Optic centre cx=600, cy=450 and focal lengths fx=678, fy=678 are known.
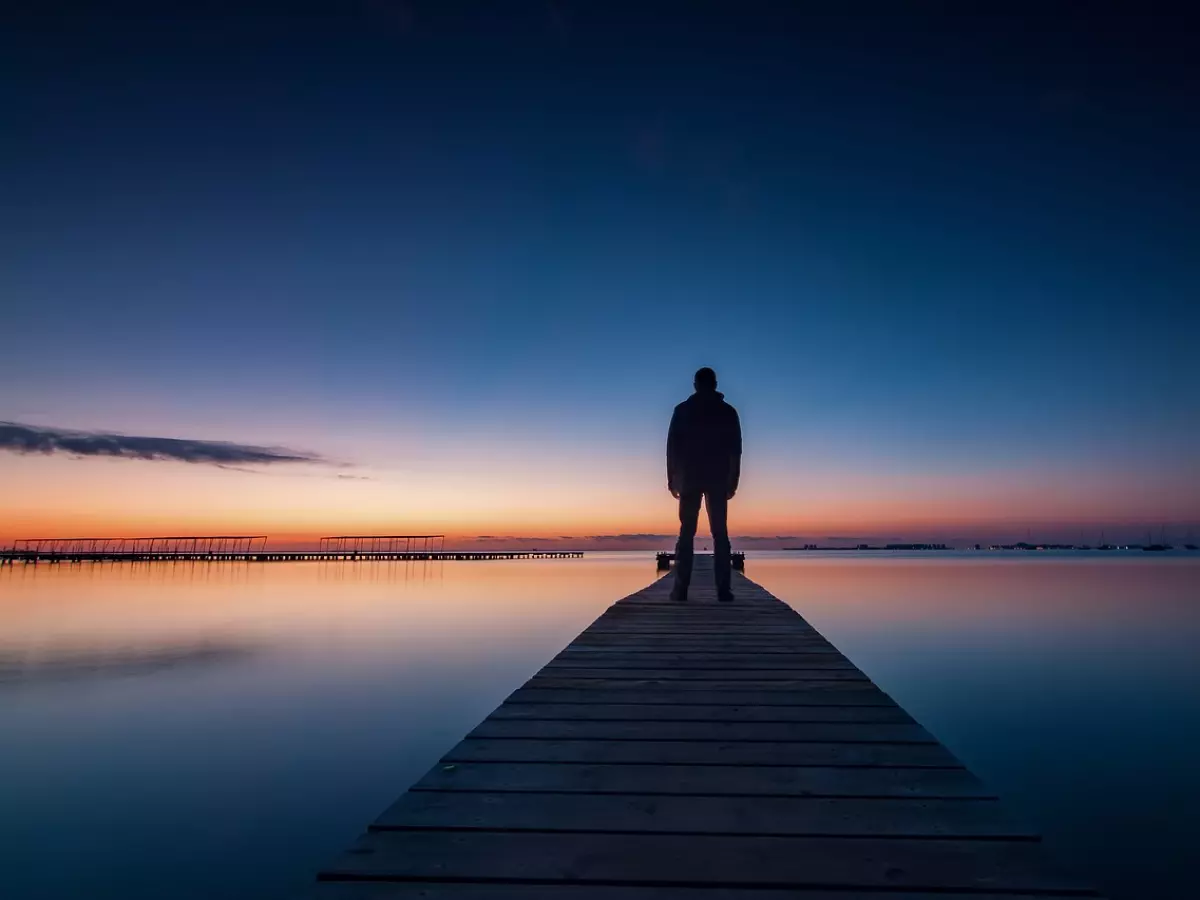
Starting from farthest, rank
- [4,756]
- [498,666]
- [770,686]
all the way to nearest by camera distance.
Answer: [498,666] → [4,756] → [770,686]

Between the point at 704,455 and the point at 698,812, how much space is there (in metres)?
5.21

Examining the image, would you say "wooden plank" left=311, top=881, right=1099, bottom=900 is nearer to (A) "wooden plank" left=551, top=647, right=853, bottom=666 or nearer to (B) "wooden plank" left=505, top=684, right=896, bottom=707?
(B) "wooden plank" left=505, top=684, right=896, bottom=707

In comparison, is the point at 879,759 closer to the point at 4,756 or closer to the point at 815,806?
the point at 815,806

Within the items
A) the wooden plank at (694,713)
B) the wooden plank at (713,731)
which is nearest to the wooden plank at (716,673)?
the wooden plank at (694,713)

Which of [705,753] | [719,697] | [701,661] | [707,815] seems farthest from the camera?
[701,661]

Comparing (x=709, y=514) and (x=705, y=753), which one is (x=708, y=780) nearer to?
(x=705, y=753)

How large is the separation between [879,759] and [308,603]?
1091 inches

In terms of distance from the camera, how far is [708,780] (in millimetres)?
2670

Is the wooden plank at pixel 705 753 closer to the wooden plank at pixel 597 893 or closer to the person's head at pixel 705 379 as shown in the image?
the wooden plank at pixel 597 893

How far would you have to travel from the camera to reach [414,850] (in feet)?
6.96

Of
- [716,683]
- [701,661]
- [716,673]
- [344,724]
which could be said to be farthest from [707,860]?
[344,724]

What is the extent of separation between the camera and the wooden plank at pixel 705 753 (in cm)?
288

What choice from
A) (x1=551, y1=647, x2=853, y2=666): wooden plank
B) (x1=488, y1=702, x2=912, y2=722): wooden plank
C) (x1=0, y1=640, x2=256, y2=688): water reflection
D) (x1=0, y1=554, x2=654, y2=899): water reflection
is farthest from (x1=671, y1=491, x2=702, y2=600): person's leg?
(x1=0, y1=640, x2=256, y2=688): water reflection

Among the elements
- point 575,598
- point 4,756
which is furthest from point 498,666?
point 575,598
